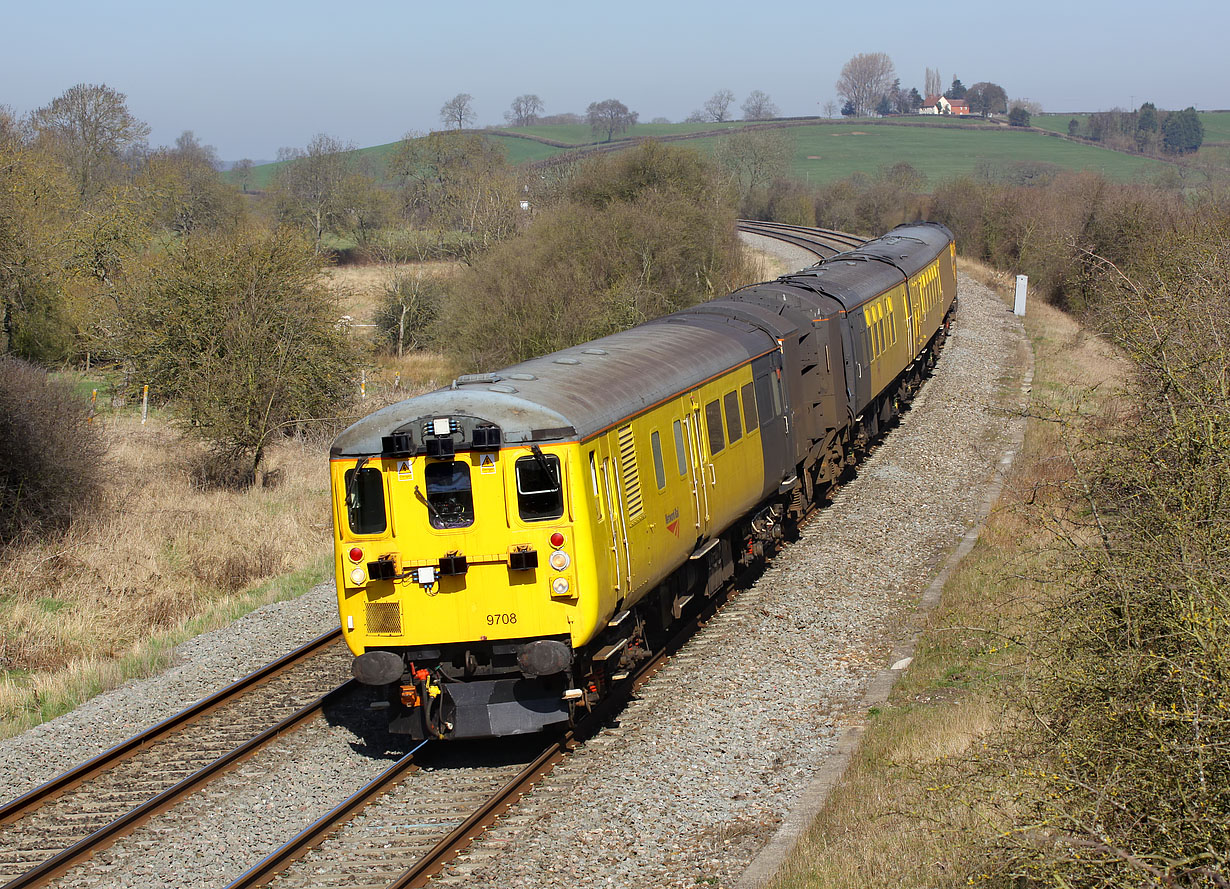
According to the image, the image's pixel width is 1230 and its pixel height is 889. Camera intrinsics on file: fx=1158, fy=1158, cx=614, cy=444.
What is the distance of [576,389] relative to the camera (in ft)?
32.9

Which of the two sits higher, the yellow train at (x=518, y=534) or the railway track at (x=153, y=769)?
the yellow train at (x=518, y=534)

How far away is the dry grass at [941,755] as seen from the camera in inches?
267

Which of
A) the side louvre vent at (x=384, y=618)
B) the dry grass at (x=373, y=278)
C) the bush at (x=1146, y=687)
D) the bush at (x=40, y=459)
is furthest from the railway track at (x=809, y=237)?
the bush at (x=1146, y=687)

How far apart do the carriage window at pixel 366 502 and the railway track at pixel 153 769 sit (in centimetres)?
239

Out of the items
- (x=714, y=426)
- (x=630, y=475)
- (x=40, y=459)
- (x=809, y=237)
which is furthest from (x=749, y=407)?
(x=809, y=237)

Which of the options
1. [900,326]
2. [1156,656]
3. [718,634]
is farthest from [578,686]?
[900,326]

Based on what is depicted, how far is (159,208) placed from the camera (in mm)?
50469

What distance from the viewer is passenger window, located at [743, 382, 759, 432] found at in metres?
13.5

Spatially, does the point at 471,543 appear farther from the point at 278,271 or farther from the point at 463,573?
the point at 278,271

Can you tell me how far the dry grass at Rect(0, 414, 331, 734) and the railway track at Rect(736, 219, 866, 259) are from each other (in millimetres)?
30272

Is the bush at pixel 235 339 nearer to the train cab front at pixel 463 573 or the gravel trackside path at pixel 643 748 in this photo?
the gravel trackside path at pixel 643 748

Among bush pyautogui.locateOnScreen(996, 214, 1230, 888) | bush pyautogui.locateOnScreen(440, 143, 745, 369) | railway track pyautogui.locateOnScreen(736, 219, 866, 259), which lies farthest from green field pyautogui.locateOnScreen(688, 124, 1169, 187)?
bush pyautogui.locateOnScreen(996, 214, 1230, 888)

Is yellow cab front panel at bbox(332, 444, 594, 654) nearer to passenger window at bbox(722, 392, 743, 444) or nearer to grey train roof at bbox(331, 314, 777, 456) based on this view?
grey train roof at bbox(331, 314, 777, 456)

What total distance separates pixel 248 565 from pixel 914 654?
1014 centimetres
